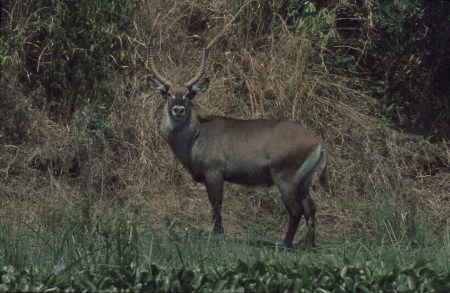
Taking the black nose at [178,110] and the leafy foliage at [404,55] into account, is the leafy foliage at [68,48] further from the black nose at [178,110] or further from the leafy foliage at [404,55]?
the leafy foliage at [404,55]

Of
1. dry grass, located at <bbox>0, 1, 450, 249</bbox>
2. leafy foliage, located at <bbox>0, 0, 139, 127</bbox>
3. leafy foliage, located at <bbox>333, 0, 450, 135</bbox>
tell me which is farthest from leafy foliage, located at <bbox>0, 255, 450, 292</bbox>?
leafy foliage, located at <bbox>333, 0, 450, 135</bbox>

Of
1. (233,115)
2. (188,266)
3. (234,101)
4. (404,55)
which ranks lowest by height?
(188,266)

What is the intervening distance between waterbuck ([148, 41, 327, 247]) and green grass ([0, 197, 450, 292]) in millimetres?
1658

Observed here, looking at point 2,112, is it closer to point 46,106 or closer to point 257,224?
point 46,106

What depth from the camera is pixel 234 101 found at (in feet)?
42.8

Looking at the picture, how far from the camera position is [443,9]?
13398 millimetres

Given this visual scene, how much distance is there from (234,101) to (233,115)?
0.18m

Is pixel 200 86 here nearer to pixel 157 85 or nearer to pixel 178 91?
pixel 178 91

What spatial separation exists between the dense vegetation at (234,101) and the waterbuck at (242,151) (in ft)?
1.49

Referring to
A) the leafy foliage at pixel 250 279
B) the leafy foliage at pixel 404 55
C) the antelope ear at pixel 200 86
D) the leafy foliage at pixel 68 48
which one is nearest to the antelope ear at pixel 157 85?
the antelope ear at pixel 200 86

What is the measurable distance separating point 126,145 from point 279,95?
188cm

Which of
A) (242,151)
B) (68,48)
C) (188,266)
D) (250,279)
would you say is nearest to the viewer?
(250,279)

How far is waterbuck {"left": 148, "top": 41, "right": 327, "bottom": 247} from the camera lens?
1033 centimetres

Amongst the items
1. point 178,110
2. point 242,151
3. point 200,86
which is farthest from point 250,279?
point 200,86
